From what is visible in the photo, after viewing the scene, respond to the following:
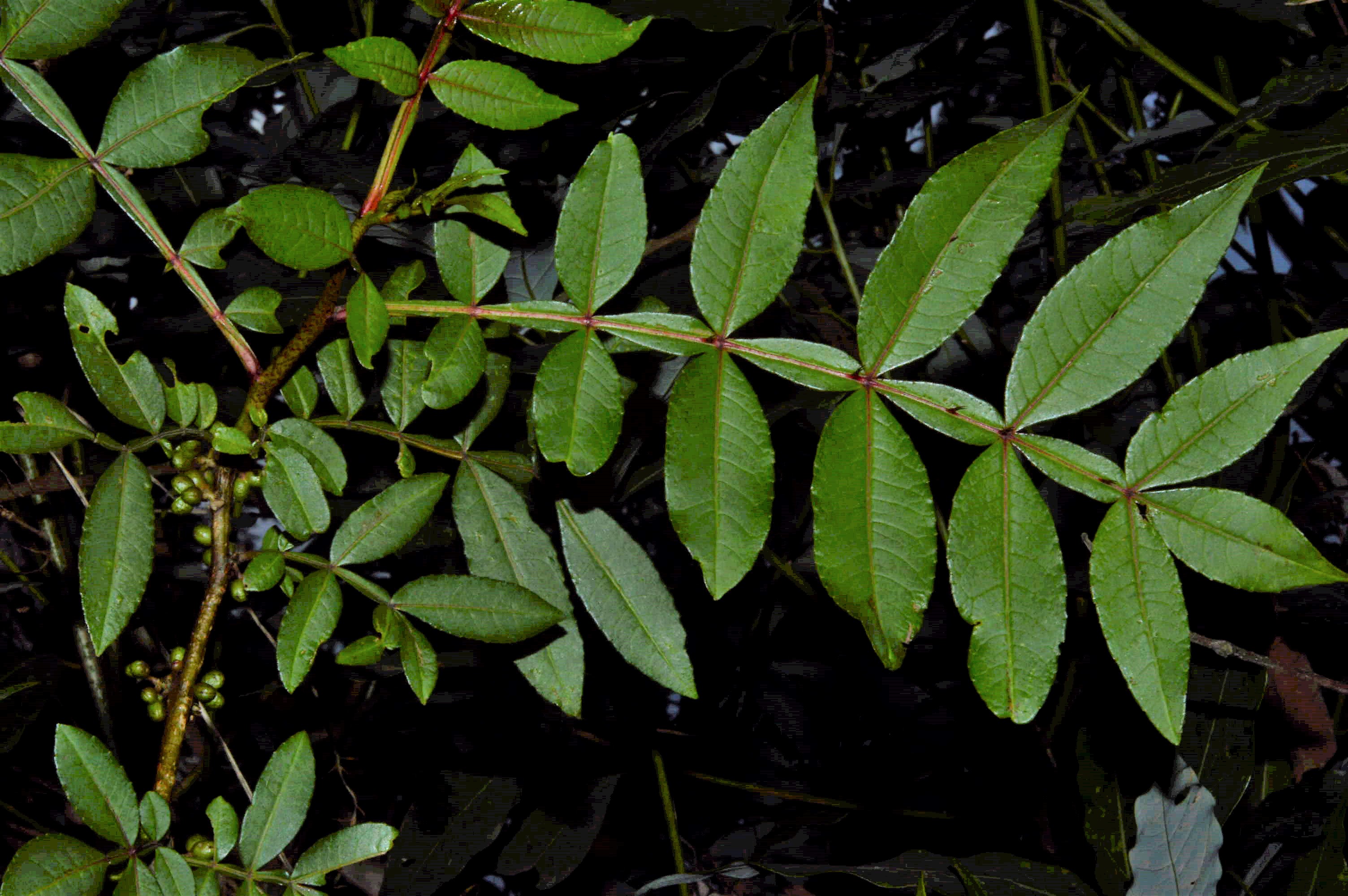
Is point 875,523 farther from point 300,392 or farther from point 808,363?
point 300,392

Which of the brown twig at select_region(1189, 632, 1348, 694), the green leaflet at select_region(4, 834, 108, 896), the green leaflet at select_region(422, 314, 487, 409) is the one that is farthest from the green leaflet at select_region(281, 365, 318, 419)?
the brown twig at select_region(1189, 632, 1348, 694)

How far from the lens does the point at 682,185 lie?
3.16 feet

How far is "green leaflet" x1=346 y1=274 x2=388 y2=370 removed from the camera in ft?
1.29

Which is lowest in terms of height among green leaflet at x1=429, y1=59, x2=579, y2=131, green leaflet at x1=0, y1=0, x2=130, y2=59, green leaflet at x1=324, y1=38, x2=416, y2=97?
green leaflet at x1=429, y1=59, x2=579, y2=131

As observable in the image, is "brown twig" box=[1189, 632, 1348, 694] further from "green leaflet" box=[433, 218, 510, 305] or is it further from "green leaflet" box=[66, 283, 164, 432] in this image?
"green leaflet" box=[66, 283, 164, 432]

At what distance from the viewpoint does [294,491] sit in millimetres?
451

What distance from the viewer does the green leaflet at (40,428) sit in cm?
41

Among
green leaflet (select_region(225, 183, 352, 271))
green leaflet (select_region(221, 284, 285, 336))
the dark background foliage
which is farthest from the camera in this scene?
the dark background foliage

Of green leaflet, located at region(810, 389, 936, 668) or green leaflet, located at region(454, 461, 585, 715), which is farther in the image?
green leaflet, located at region(454, 461, 585, 715)

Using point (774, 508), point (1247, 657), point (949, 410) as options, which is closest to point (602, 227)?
point (949, 410)

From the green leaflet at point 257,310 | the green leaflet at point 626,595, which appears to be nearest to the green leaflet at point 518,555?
the green leaflet at point 626,595

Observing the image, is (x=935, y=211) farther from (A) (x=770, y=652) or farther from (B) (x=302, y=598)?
(A) (x=770, y=652)

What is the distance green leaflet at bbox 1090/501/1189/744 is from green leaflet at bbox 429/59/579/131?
0.95 feet

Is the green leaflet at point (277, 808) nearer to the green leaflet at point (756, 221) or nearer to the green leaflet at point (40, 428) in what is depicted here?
the green leaflet at point (40, 428)
